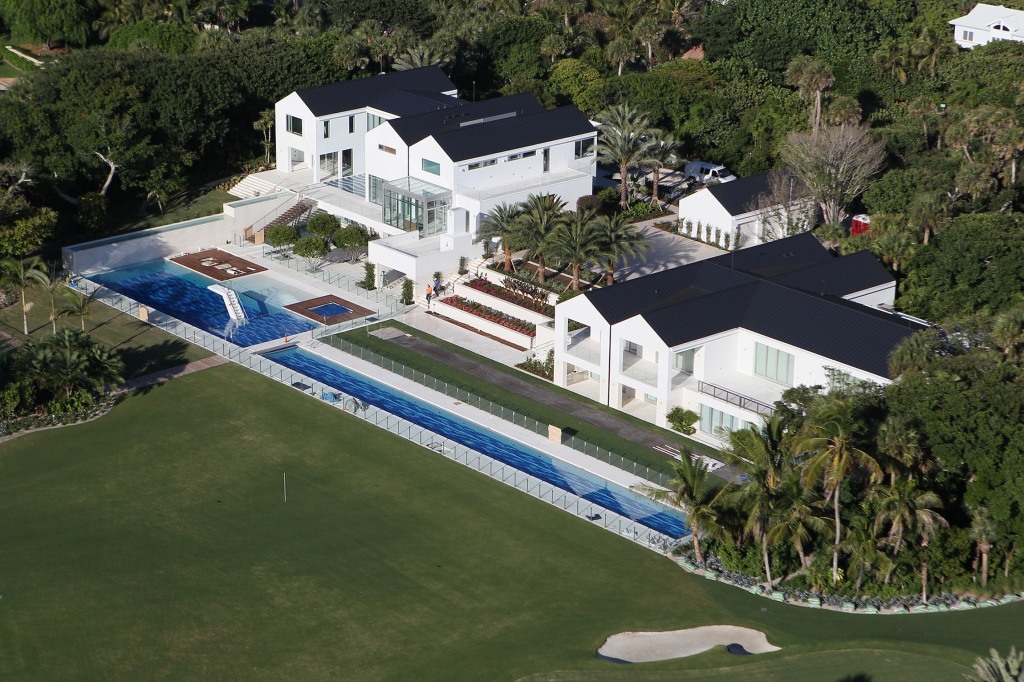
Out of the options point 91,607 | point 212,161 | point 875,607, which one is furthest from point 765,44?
point 91,607

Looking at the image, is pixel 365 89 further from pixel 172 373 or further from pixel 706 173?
pixel 172 373

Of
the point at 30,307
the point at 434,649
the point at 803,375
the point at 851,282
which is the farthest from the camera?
the point at 30,307

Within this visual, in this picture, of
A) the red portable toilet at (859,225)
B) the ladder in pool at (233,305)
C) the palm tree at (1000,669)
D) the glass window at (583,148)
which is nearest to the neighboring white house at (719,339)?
the red portable toilet at (859,225)

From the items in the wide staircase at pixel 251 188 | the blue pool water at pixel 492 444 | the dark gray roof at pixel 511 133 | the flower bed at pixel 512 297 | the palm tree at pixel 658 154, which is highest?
the dark gray roof at pixel 511 133

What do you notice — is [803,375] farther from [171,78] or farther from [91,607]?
[171,78]

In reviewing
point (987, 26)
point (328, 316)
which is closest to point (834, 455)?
point (328, 316)

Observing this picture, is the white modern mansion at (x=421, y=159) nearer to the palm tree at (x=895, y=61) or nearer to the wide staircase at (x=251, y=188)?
the wide staircase at (x=251, y=188)

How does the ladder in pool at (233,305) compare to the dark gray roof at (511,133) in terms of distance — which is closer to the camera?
the ladder in pool at (233,305)
